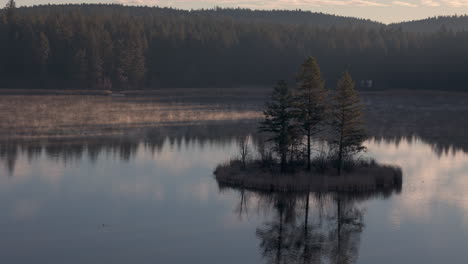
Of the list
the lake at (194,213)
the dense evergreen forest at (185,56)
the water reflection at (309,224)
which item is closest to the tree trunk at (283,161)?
the water reflection at (309,224)

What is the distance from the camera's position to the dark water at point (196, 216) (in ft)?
127

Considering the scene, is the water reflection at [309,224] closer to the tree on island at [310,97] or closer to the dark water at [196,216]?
the dark water at [196,216]

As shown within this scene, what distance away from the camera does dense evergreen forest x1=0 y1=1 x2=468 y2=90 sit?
151750mm

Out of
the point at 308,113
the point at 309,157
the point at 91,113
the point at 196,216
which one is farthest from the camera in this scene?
the point at 91,113

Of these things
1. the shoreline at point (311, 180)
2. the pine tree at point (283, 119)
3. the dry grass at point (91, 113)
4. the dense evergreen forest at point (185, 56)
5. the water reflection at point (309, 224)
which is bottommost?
the water reflection at point (309, 224)

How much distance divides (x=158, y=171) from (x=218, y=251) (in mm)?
22453

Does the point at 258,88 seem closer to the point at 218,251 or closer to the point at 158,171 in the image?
the point at 158,171

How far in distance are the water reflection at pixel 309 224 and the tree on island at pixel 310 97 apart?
19.8 feet

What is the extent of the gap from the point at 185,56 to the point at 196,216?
13852cm

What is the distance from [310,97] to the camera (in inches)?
2272

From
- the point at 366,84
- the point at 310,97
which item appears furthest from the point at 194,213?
the point at 366,84

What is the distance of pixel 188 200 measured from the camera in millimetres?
50406

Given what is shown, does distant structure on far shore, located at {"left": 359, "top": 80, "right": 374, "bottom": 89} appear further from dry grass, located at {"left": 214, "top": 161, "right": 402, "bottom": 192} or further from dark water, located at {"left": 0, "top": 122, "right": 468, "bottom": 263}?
dry grass, located at {"left": 214, "top": 161, "right": 402, "bottom": 192}

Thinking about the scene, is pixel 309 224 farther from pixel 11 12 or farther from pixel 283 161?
pixel 11 12
